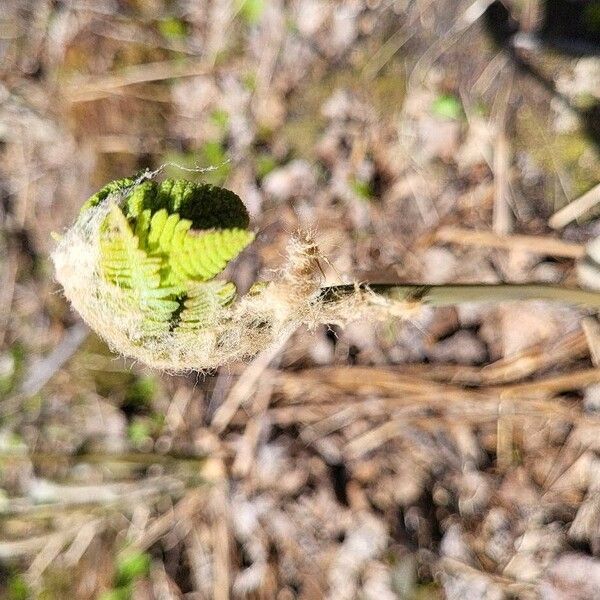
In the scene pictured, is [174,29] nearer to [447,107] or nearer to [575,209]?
[447,107]

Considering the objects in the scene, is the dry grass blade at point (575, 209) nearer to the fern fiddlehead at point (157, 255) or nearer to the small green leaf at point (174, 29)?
the fern fiddlehead at point (157, 255)

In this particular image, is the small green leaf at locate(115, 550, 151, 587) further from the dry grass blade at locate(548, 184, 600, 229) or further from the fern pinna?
the dry grass blade at locate(548, 184, 600, 229)

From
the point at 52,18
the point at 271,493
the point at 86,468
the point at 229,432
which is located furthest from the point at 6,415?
the point at 52,18

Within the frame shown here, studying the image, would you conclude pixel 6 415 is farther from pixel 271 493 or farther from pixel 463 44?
pixel 463 44

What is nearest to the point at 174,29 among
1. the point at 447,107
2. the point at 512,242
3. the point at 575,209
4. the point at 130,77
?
the point at 130,77

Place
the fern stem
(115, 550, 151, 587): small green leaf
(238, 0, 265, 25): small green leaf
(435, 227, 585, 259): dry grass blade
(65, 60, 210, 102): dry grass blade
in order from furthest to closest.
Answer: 1. (65, 60, 210, 102): dry grass blade
2. (238, 0, 265, 25): small green leaf
3. (115, 550, 151, 587): small green leaf
4. (435, 227, 585, 259): dry grass blade
5. the fern stem

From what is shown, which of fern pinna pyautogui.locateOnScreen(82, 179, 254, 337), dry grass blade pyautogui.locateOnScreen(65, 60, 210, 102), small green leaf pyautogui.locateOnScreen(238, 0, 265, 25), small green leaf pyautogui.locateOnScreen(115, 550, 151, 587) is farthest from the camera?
dry grass blade pyautogui.locateOnScreen(65, 60, 210, 102)

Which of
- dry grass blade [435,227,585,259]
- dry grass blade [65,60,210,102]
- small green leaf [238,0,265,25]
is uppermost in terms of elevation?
small green leaf [238,0,265,25]

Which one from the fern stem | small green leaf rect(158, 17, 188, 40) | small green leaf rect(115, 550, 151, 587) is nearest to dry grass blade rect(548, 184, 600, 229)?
the fern stem
